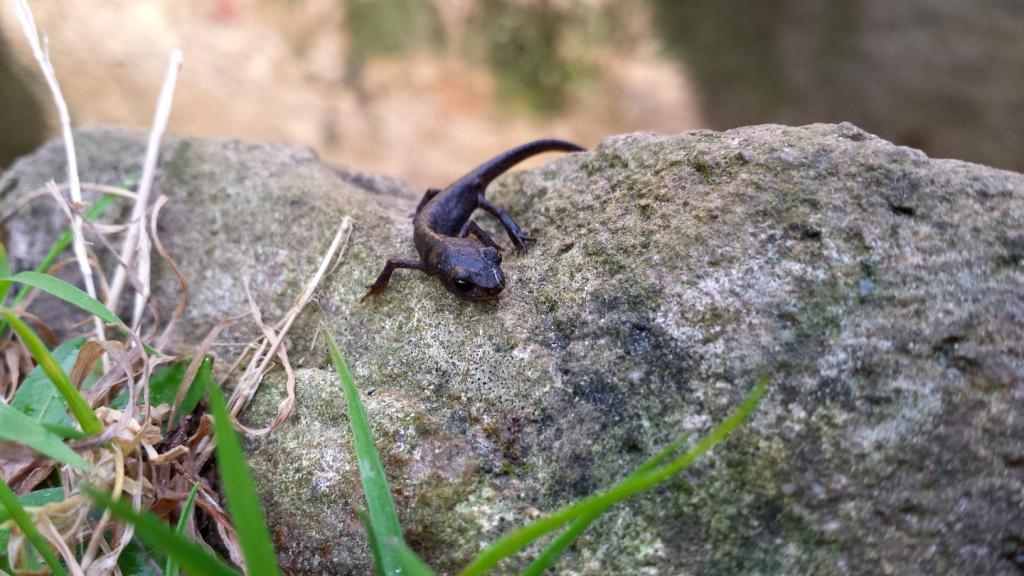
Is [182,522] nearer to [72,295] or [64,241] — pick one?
[72,295]

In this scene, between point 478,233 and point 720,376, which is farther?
point 478,233

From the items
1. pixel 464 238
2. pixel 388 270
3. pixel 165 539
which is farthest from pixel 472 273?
pixel 165 539

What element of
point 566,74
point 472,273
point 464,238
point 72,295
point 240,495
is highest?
point 566,74

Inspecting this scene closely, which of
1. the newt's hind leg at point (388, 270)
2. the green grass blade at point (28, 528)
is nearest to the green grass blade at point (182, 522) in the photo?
the green grass blade at point (28, 528)

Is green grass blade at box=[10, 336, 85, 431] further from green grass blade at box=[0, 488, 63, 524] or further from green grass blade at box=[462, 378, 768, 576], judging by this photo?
green grass blade at box=[462, 378, 768, 576]

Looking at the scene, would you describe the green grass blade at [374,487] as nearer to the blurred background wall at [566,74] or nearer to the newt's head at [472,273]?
the newt's head at [472,273]

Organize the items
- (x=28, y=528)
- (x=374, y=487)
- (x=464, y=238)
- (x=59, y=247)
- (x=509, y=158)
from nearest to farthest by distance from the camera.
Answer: (x=28, y=528), (x=374, y=487), (x=59, y=247), (x=464, y=238), (x=509, y=158)

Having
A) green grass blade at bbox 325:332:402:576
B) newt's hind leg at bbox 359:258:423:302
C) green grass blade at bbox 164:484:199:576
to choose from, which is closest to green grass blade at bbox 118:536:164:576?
green grass blade at bbox 164:484:199:576

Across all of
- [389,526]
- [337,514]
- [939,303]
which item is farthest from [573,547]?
[939,303]
